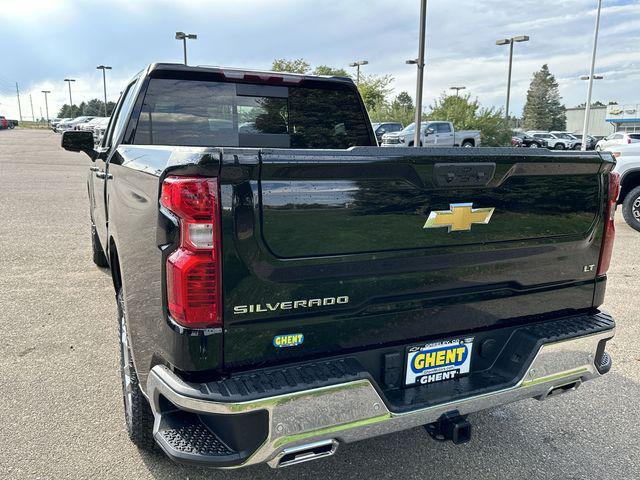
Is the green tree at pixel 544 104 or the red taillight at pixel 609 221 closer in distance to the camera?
the red taillight at pixel 609 221

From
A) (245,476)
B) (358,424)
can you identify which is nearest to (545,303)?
(358,424)

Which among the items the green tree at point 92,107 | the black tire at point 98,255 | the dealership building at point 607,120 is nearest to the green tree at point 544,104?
the dealership building at point 607,120

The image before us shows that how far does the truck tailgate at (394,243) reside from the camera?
A: 6.37 ft

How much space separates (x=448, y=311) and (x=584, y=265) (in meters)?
0.87

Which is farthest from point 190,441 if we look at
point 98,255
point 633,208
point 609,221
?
point 633,208

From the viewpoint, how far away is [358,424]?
208cm

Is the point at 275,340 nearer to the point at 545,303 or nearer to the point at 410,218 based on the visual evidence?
the point at 410,218

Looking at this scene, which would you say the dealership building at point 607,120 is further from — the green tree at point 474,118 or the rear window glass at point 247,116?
the rear window glass at point 247,116

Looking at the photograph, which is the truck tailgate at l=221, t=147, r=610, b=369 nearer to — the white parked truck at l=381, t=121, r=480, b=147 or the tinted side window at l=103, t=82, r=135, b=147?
the tinted side window at l=103, t=82, r=135, b=147

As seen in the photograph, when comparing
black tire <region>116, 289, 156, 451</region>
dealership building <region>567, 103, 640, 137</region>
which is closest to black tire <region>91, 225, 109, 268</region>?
black tire <region>116, 289, 156, 451</region>

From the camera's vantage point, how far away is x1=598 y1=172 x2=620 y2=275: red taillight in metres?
2.72

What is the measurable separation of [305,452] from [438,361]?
2.48 feet

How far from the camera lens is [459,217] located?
2.32 m

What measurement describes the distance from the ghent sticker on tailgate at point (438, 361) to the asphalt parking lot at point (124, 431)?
25.4 inches
